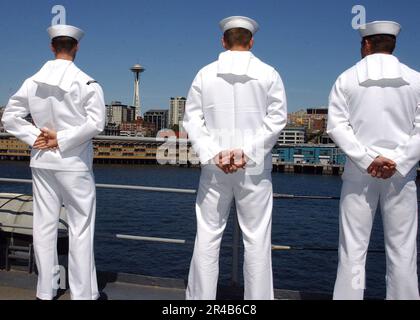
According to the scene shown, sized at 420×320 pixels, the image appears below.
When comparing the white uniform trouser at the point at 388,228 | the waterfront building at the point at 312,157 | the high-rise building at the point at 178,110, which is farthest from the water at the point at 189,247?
the waterfront building at the point at 312,157

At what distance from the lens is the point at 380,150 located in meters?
2.59

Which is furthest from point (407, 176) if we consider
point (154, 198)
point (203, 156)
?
point (154, 198)

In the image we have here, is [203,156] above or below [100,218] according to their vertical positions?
above

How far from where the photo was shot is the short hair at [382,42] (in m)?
2.62

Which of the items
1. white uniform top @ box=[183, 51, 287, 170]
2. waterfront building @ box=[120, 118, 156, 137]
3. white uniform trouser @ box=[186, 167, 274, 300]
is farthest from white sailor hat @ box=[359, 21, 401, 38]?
waterfront building @ box=[120, 118, 156, 137]

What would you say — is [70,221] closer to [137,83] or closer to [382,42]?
[382,42]

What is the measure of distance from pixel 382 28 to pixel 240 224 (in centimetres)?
138

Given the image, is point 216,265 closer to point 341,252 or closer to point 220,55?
point 341,252

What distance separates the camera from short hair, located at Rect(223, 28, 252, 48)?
104 inches

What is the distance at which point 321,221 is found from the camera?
26.4 m

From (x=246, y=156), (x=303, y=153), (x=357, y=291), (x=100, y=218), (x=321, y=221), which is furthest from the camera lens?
(x=303, y=153)

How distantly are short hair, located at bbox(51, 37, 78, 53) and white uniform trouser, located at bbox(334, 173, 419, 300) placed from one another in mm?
1860

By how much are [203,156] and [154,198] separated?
32.5 metres

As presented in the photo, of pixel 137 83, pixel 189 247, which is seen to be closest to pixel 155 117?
pixel 137 83
